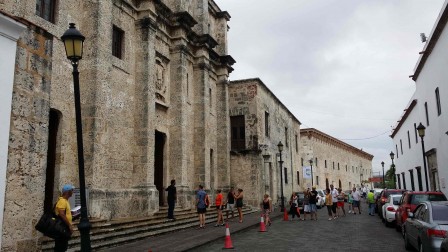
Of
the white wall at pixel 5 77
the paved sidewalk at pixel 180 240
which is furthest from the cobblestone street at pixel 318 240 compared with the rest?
the white wall at pixel 5 77

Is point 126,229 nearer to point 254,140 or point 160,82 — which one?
point 160,82

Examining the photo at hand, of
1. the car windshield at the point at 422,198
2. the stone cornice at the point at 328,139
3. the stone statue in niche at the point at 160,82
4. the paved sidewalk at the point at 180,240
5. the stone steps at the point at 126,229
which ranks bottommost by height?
the paved sidewalk at the point at 180,240

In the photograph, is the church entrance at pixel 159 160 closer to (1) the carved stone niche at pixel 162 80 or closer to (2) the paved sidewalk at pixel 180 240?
(1) the carved stone niche at pixel 162 80

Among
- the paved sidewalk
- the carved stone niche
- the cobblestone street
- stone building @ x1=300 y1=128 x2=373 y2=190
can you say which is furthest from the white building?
stone building @ x1=300 y1=128 x2=373 y2=190

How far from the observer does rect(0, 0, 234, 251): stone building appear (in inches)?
278

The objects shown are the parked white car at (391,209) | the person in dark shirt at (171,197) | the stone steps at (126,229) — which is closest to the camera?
the stone steps at (126,229)

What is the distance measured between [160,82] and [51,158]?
7.20m

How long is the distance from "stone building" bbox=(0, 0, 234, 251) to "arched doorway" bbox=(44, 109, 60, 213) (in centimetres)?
3

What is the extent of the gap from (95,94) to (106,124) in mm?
1127

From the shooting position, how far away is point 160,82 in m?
17.8

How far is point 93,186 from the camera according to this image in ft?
40.0

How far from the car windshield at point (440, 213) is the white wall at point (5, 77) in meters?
7.95

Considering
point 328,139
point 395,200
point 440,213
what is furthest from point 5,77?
point 328,139

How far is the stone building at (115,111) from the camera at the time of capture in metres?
7.06
